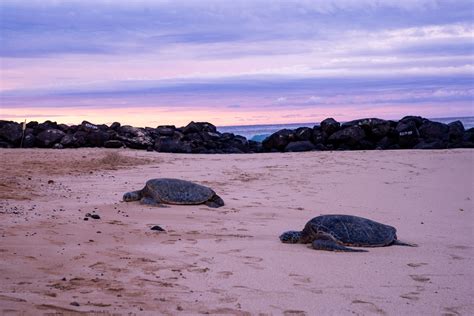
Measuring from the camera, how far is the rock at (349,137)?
2686 cm

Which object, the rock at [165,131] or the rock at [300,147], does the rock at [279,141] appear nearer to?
the rock at [300,147]

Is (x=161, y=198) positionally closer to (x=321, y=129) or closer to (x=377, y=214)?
(x=377, y=214)

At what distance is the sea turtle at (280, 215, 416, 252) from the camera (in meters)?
7.36

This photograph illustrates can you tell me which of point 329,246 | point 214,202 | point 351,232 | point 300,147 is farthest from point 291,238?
point 300,147

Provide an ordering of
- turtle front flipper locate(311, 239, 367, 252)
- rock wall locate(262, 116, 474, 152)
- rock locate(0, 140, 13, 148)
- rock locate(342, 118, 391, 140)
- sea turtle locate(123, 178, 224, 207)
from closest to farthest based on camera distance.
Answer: turtle front flipper locate(311, 239, 367, 252) < sea turtle locate(123, 178, 224, 207) < rock locate(0, 140, 13, 148) < rock wall locate(262, 116, 474, 152) < rock locate(342, 118, 391, 140)

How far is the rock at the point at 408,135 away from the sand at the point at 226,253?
12686 millimetres

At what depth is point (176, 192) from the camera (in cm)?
1034

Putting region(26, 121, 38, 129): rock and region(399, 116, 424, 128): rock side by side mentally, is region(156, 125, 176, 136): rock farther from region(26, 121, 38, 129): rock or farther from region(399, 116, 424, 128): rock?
region(399, 116, 424, 128): rock

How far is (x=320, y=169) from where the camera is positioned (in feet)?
53.9

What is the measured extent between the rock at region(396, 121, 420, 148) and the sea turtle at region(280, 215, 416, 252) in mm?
Result: 19453

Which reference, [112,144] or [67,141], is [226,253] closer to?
[112,144]

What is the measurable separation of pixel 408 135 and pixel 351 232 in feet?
66.7

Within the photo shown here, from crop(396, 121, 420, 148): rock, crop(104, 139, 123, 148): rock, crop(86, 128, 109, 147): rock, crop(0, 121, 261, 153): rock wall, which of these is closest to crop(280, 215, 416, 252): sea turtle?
crop(0, 121, 261, 153): rock wall

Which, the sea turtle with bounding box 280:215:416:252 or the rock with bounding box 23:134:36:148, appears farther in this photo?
the rock with bounding box 23:134:36:148
